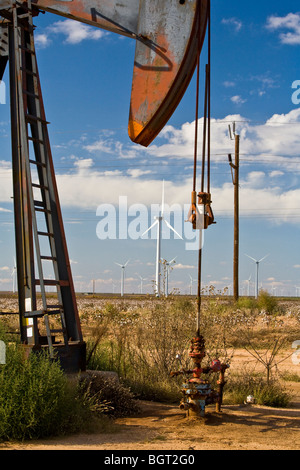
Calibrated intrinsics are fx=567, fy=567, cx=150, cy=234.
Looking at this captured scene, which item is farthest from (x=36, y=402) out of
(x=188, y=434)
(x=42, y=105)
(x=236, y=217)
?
(x=236, y=217)

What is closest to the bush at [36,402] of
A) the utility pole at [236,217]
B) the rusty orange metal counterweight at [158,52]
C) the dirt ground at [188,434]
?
the dirt ground at [188,434]

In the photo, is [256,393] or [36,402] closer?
Answer: [36,402]

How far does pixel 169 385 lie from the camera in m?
7.58

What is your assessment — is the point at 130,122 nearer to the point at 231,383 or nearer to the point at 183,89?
the point at 183,89

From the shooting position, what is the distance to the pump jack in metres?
5.67

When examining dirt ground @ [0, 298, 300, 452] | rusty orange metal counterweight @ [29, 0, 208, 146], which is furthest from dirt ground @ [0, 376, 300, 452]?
rusty orange metal counterweight @ [29, 0, 208, 146]

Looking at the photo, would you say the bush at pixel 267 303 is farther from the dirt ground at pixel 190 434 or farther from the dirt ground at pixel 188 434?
the dirt ground at pixel 190 434

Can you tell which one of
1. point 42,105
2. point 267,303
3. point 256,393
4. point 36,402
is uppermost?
point 42,105

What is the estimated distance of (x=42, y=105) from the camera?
255 inches

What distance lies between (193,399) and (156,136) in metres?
2.67

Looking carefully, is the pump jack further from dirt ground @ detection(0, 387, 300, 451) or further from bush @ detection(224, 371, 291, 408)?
bush @ detection(224, 371, 291, 408)

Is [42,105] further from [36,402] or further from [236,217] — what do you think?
[236,217]

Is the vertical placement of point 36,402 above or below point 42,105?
below
